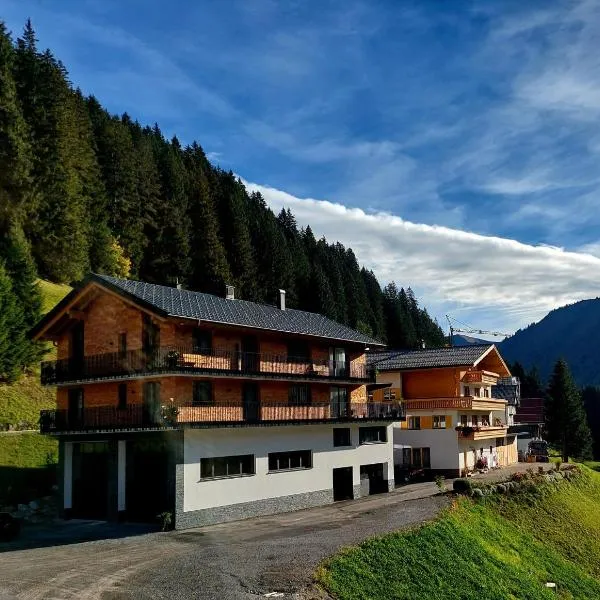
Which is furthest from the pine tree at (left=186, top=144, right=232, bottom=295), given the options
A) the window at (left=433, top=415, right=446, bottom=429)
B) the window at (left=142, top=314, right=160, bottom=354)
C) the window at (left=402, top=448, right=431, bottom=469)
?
the window at (left=142, top=314, right=160, bottom=354)

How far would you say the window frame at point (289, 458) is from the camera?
3769cm

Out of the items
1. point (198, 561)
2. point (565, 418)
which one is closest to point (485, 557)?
point (198, 561)

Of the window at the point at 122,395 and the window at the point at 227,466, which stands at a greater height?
the window at the point at 122,395

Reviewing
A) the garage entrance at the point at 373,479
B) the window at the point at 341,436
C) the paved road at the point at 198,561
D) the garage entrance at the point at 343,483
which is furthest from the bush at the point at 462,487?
the window at the point at 341,436

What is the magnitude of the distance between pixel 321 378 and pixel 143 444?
12.1 m

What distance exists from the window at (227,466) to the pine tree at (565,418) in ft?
217

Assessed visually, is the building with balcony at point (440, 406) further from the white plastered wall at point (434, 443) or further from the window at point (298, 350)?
the window at point (298, 350)

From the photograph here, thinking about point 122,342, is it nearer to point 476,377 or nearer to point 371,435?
point 371,435

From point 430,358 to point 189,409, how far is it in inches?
1153

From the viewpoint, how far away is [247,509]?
35344 millimetres

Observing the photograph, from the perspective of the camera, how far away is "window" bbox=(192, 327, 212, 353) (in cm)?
3499

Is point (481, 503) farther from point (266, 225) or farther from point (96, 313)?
point (266, 225)

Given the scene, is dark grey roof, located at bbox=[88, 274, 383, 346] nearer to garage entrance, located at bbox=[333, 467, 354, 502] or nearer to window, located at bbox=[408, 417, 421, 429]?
garage entrance, located at bbox=[333, 467, 354, 502]

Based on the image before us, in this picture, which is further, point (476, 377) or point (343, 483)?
point (476, 377)
